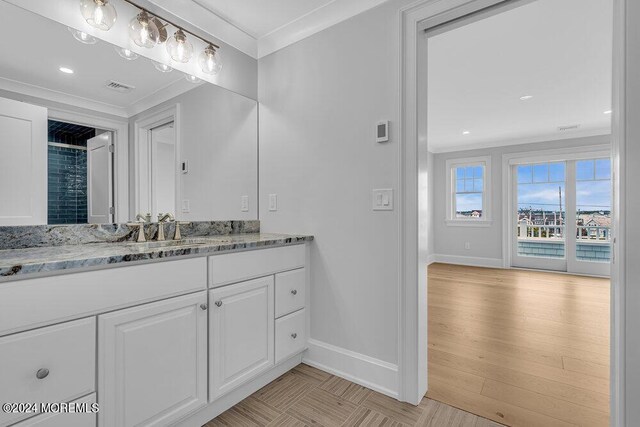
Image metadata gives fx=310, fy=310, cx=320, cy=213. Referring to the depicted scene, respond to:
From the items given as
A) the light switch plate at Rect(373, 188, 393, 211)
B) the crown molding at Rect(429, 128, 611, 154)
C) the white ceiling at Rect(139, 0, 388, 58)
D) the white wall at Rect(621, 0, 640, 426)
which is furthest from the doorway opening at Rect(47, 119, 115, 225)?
the crown molding at Rect(429, 128, 611, 154)

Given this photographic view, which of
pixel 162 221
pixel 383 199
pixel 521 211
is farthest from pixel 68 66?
pixel 521 211

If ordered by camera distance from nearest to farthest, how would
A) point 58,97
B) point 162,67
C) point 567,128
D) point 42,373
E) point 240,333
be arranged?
point 42,373 → point 58,97 → point 240,333 → point 162,67 → point 567,128

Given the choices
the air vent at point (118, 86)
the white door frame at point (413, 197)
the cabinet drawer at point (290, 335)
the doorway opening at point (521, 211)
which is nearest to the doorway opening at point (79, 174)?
the air vent at point (118, 86)

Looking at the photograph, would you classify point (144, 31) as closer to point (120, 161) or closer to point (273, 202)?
point (120, 161)

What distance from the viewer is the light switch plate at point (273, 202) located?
225 centimetres

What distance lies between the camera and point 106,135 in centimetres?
166

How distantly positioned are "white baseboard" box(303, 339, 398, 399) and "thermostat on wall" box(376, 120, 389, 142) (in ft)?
4.12

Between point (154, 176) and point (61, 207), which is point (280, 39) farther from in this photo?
point (61, 207)

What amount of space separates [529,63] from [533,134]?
9.90 feet

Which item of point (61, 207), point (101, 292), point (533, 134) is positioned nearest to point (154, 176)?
point (61, 207)

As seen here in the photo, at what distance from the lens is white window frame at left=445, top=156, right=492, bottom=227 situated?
5781mm

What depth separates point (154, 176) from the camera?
6.19 ft

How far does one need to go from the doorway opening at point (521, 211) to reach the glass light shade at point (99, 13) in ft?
5.38

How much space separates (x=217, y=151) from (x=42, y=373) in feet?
5.15
